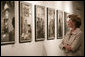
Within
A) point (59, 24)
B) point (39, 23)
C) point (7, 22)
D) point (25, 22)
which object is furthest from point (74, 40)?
point (7, 22)

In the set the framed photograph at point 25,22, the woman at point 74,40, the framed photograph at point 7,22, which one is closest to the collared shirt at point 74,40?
the woman at point 74,40

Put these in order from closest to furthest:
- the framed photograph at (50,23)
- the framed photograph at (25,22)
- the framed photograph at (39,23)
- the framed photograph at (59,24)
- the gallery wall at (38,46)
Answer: the gallery wall at (38,46)
the framed photograph at (25,22)
the framed photograph at (39,23)
the framed photograph at (50,23)
the framed photograph at (59,24)

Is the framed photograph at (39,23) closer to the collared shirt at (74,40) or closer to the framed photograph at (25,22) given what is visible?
the framed photograph at (25,22)

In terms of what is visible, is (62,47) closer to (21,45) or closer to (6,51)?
(21,45)

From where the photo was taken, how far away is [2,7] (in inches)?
120

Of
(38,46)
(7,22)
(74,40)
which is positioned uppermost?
(7,22)

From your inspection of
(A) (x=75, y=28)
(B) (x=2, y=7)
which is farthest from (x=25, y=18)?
(A) (x=75, y=28)

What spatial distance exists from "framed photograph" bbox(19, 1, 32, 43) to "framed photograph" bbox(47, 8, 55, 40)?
2.76 ft

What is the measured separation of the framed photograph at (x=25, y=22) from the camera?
351 centimetres

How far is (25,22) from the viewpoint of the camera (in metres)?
3.65

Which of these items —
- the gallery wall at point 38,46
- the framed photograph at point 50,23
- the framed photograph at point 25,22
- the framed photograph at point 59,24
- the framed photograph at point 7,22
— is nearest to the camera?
the framed photograph at point 7,22

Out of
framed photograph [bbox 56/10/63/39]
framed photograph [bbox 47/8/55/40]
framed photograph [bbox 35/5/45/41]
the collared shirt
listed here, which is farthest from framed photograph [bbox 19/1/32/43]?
framed photograph [bbox 56/10/63/39]

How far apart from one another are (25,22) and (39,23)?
52cm

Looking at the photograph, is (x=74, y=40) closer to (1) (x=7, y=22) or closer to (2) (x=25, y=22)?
(2) (x=25, y=22)
